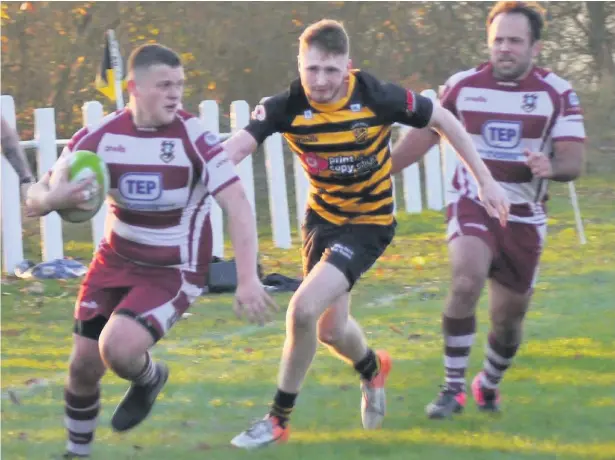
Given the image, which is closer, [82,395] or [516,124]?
[82,395]

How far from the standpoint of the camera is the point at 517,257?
6.26m

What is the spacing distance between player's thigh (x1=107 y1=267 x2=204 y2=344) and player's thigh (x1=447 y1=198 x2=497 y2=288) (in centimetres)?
138

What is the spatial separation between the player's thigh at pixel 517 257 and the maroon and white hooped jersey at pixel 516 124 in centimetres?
6

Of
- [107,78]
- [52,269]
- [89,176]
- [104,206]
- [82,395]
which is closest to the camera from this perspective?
[89,176]

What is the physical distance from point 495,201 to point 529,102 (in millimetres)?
852

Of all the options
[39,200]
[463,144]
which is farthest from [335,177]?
[39,200]

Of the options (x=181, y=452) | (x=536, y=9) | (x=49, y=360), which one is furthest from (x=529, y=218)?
(x=49, y=360)

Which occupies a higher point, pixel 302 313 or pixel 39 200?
pixel 39 200

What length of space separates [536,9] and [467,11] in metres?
14.1

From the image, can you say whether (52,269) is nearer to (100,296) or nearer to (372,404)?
(372,404)

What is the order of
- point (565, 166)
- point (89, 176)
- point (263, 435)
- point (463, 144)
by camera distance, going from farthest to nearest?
1. point (565, 166)
2. point (463, 144)
3. point (263, 435)
4. point (89, 176)

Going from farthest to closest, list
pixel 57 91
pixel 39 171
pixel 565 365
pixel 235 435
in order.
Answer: pixel 57 91, pixel 39 171, pixel 565 365, pixel 235 435

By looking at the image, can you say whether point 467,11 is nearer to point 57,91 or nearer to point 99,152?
point 57,91

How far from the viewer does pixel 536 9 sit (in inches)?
255
